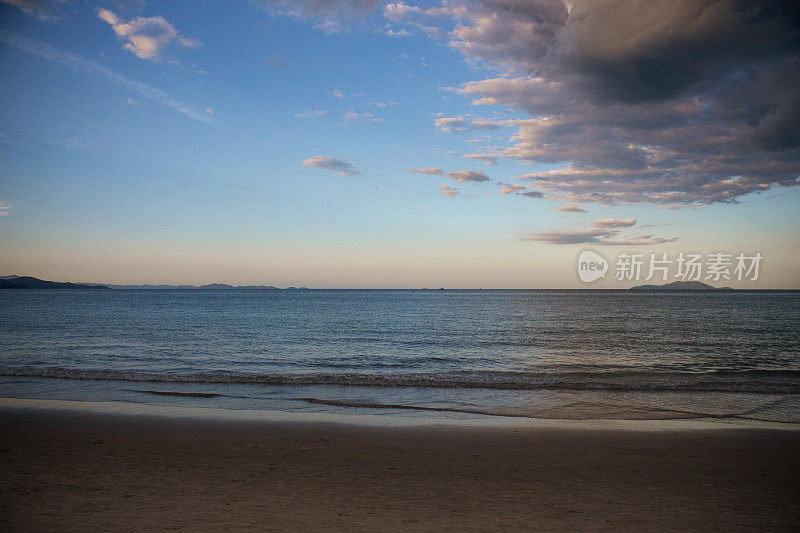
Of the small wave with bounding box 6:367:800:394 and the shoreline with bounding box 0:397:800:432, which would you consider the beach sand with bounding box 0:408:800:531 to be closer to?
the shoreline with bounding box 0:397:800:432

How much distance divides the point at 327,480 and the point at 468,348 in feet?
76.8

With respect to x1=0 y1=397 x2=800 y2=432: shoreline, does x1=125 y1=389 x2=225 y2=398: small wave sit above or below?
below

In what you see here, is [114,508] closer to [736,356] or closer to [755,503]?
[755,503]

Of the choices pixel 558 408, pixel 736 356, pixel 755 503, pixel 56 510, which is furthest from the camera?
pixel 736 356

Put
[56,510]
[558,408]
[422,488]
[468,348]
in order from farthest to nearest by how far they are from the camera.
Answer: [468,348], [558,408], [422,488], [56,510]

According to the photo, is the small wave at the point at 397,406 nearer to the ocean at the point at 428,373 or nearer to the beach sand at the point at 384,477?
the ocean at the point at 428,373

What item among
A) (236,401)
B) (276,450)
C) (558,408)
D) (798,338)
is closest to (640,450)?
(558,408)

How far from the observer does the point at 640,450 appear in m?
9.66

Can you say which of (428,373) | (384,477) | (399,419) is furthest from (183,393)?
(384,477)

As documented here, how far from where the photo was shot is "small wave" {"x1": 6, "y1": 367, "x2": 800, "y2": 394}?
58.5ft

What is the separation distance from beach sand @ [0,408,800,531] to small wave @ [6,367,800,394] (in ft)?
21.5

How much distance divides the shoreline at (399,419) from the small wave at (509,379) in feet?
15.7

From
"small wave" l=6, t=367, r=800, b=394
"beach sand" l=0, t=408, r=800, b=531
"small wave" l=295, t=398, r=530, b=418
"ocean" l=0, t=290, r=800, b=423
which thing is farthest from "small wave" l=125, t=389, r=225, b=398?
"beach sand" l=0, t=408, r=800, b=531

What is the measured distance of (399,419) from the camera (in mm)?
12750
